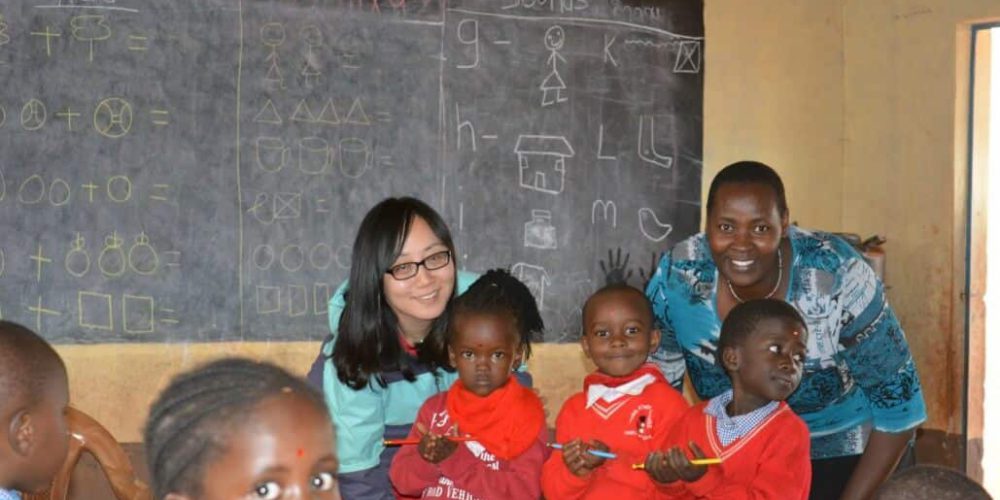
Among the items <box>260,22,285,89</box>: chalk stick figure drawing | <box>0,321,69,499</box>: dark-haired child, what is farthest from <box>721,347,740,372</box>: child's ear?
<box>260,22,285,89</box>: chalk stick figure drawing

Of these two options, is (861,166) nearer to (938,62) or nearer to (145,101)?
(938,62)

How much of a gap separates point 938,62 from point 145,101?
4485mm

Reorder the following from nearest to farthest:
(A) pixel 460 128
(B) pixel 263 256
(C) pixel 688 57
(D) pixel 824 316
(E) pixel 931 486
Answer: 1. (E) pixel 931 486
2. (D) pixel 824 316
3. (B) pixel 263 256
4. (A) pixel 460 128
5. (C) pixel 688 57

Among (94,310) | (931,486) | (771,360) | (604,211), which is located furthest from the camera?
(604,211)

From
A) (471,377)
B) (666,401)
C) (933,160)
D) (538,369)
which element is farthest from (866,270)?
(933,160)

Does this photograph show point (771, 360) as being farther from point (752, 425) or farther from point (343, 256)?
point (343, 256)

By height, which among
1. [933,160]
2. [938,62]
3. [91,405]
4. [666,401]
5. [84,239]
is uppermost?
[938,62]

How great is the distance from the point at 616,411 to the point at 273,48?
335cm

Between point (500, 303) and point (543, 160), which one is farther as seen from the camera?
point (543, 160)

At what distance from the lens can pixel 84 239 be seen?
5.40 m

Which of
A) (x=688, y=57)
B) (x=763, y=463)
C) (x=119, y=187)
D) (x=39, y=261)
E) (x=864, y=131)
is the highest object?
(x=688, y=57)

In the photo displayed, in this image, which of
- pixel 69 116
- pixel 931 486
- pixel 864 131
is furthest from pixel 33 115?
pixel 864 131

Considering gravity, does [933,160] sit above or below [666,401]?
above

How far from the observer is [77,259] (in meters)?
5.38
